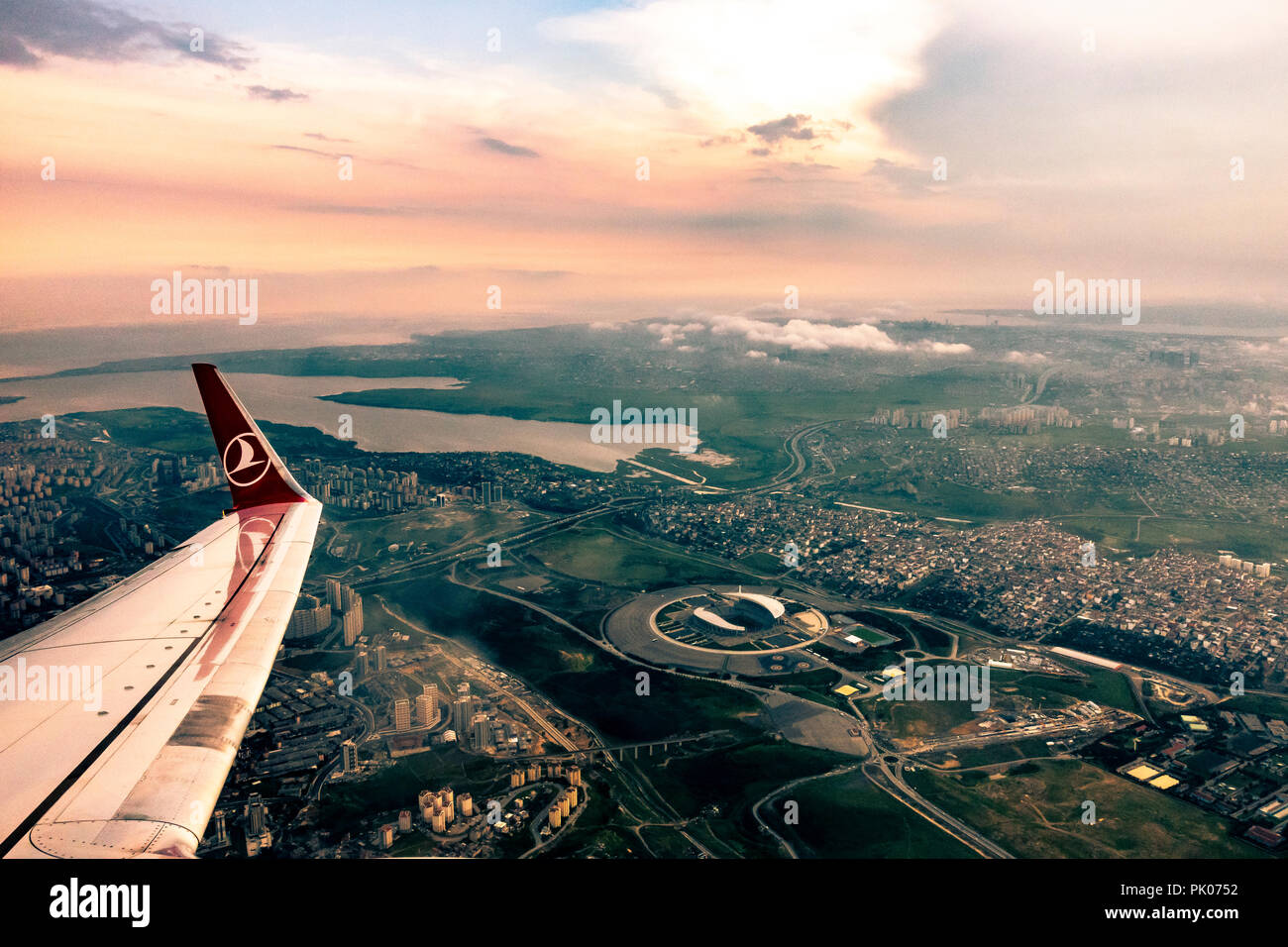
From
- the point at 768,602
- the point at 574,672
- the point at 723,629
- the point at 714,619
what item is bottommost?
the point at 574,672

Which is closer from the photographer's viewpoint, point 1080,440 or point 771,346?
point 1080,440

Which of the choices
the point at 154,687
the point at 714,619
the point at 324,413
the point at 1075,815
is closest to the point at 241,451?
the point at 154,687

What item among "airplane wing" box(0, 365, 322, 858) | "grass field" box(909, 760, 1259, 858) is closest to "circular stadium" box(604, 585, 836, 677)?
"grass field" box(909, 760, 1259, 858)

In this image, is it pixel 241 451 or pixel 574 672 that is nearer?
pixel 241 451

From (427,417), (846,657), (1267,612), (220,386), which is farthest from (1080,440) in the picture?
(220,386)

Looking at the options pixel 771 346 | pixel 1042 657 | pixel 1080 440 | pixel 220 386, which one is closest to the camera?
pixel 220 386

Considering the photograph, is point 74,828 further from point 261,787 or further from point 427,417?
point 427,417

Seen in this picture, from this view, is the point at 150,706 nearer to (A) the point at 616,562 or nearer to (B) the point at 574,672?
(B) the point at 574,672
